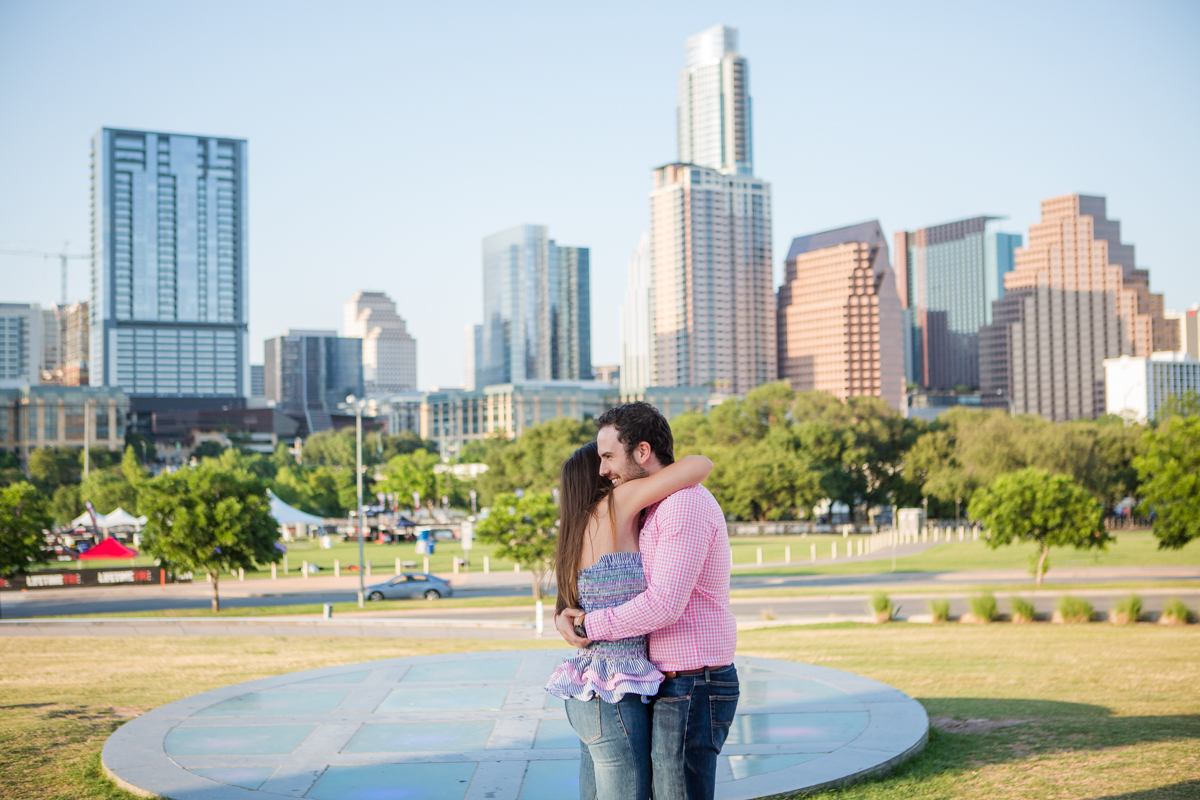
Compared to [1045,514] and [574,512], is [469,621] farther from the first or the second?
[574,512]

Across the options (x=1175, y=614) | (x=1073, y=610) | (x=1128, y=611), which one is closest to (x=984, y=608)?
(x=1073, y=610)

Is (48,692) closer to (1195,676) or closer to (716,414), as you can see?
(1195,676)

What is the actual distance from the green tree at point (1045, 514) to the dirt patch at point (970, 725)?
23.9m

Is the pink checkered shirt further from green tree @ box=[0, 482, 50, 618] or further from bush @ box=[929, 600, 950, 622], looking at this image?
green tree @ box=[0, 482, 50, 618]

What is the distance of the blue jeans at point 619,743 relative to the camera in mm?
3875

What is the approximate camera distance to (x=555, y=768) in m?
6.83

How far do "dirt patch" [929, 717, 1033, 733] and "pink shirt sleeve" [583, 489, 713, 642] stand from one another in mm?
5514

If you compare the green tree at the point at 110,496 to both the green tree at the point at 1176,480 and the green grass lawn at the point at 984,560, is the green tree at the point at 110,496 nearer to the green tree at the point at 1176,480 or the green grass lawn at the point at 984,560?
the green grass lawn at the point at 984,560

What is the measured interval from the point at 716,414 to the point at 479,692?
85929 mm

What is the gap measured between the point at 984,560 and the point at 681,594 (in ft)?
148

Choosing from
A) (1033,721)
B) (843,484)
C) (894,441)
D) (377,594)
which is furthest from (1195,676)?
(894,441)

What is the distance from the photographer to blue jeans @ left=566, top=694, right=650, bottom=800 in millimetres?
3875

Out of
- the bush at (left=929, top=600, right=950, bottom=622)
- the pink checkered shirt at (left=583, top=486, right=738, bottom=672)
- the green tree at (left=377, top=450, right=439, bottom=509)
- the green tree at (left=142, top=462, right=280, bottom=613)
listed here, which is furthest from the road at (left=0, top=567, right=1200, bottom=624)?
the green tree at (left=377, top=450, right=439, bottom=509)

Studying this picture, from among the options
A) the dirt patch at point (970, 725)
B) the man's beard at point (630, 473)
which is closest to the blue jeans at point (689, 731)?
the man's beard at point (630, 473)
